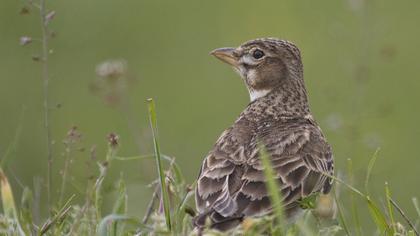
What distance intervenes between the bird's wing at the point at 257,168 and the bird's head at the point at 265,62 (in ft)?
2.36

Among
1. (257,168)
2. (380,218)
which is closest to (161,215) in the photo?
(257,168)

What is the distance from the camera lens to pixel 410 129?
13.2 m

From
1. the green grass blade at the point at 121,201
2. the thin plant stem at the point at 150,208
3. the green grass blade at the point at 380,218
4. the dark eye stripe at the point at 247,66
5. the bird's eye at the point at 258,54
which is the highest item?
the bird's eye at the point at 258,54

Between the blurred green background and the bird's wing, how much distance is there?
3.88m

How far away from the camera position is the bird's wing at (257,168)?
6.10 metres

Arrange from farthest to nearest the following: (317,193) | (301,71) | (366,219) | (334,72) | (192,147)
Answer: (334,72)
(192,147)
(366,219)
(301,71)
(317,193)

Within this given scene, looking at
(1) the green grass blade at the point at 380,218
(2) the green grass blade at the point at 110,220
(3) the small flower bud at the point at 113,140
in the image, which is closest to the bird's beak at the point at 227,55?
(3) the small flower bud at the point at 113,140

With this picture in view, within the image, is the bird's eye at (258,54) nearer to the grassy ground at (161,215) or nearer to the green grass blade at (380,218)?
the grassy ground at (161,215)

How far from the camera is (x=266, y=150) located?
21.9 ft

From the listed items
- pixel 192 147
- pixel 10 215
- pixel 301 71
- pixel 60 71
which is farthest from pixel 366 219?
pixel 10 215

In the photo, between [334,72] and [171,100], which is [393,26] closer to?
[334,72]

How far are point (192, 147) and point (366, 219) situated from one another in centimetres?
216

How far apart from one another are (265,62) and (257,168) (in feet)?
5.41

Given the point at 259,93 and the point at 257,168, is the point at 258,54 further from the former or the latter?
the point at 257,168
